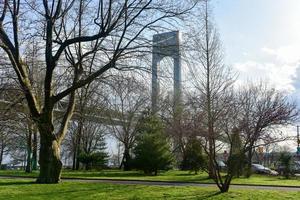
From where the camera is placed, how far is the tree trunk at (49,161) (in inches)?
944

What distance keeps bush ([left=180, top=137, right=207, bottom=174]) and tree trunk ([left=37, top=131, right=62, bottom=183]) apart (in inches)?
292

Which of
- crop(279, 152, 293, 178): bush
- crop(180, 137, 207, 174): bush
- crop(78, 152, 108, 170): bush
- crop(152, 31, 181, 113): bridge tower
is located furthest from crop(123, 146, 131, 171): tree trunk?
crop(152, 31, 181, 113): bridge tower

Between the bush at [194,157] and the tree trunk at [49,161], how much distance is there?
742cm

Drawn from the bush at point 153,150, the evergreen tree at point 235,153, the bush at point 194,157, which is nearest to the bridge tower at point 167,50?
the bush at point 194,157

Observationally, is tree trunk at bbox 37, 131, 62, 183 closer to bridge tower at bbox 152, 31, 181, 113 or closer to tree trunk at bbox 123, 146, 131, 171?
bridge tower at bbox 152, 31, 181, 113

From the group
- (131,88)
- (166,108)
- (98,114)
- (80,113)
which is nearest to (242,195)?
(131,88)

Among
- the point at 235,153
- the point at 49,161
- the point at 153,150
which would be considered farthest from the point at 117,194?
the point at 153,150

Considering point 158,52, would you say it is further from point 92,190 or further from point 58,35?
point 92,190

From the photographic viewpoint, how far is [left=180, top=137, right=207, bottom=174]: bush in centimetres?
2551

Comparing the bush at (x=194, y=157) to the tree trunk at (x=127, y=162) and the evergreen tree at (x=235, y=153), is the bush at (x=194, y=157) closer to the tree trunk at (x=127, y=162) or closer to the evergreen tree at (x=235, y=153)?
the evergreen tree at (x=235, y=153)

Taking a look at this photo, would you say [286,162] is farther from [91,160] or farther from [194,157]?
[91,160]

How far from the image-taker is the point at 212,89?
32.4 metres

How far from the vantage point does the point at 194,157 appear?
33406 mm

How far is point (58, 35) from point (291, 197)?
563 inches
